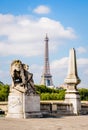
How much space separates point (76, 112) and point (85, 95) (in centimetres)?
6380

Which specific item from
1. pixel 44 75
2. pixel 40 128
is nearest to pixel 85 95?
pixel 44 75

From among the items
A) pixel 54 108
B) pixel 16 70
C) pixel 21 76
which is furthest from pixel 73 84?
pixel 16 70

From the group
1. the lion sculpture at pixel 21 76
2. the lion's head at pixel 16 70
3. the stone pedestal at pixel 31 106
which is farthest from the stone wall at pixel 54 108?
the lion's head at pixel 16 70

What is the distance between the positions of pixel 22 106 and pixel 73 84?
6.83 meters

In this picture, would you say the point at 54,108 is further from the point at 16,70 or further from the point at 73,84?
the point at 16,70

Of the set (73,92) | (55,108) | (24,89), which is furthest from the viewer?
(73,92)

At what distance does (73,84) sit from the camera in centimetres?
2655

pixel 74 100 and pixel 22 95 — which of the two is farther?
pixel 74 100

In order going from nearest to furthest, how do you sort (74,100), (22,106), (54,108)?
(22,106)
(54,108)
(74,100)

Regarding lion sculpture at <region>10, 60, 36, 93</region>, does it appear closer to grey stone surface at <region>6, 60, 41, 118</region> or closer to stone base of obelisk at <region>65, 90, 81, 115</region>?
grey stone surface at <region>6, 60, 41, 118</region>

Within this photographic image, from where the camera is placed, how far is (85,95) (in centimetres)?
8894

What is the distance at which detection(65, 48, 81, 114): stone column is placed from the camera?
2598 centimetres

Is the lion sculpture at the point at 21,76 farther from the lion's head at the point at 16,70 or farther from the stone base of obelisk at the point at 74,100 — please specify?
the stone base of obelisk at the point at 74,100

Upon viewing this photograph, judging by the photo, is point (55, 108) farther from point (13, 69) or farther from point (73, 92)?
point (13, 69)
